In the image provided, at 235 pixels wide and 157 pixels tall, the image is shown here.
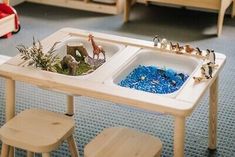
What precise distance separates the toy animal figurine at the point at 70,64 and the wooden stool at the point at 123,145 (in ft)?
0.91

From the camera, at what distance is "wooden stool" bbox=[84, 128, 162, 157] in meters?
1.46

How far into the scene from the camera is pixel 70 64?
5.57ft

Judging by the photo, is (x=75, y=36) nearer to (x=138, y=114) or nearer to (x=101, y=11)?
(x=138, y=114)

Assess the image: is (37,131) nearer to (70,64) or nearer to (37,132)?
(37,132)

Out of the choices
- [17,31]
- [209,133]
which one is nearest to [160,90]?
[209,133]

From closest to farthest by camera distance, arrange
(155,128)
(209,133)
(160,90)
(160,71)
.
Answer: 1. (160,90)
2. (160,71)
3. (209,133)
4. (155,128)

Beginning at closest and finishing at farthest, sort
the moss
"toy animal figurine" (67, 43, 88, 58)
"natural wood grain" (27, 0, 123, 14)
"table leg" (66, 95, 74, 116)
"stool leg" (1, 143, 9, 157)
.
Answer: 1. "stool leg" (1, 143, 9, 157)
2. the moss
3. "toy animal figurine" (67, 43, 88, 58)
4. "table leg" (66, 95, 74, 116)
5. "natural wood grain" (27, 0, 123, 14)

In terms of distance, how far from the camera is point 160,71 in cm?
179

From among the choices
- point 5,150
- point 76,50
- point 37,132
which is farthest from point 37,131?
point 76,50

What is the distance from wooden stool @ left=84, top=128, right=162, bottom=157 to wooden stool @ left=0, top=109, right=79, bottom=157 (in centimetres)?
12

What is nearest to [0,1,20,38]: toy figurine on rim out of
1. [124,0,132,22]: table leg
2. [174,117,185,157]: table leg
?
[124,0,132,22]: table leg

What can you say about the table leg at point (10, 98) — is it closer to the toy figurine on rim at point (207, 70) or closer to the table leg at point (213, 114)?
the toy figurine on rim at point (207, 70)

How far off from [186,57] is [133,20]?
1.92 m

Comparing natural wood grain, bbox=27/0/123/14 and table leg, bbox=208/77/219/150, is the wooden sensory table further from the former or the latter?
natural wood grain, bbox=27/0/123/14
